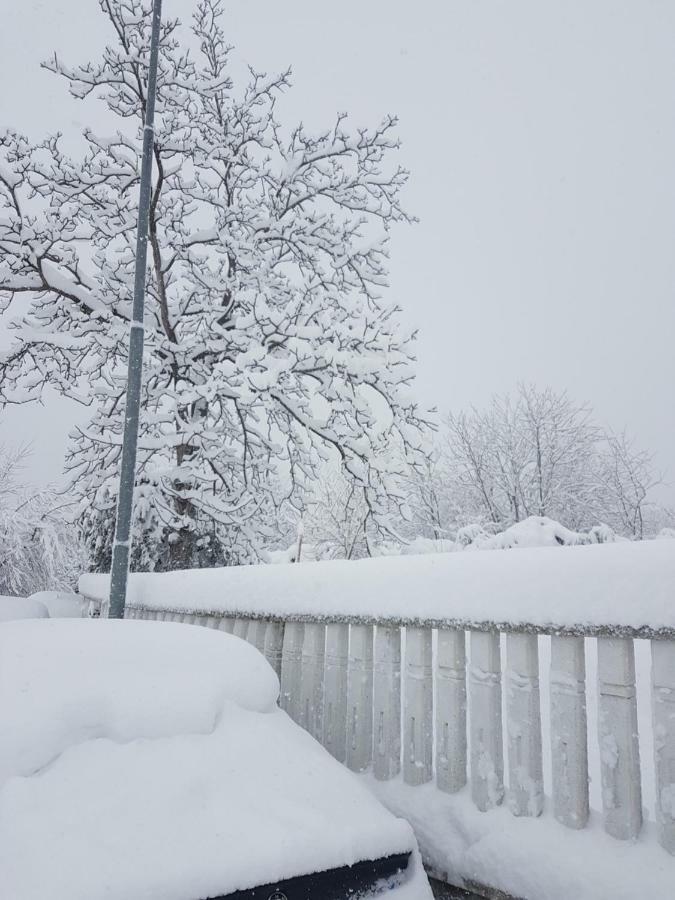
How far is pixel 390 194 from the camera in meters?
11.0

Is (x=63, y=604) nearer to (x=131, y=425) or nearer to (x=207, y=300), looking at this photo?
(x=131, y=425)

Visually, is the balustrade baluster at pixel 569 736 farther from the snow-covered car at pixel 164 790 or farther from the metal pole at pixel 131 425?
the metal pole at pixel 131 425

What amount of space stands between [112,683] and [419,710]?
50.9 inches

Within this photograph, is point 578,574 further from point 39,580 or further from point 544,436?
point 39,580

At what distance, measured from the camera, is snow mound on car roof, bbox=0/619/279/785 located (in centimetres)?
166

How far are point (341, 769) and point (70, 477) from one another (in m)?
8.50

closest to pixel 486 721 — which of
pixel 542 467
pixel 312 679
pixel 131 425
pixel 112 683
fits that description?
pixel 312 679

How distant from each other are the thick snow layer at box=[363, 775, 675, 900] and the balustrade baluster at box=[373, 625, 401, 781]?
0.42 ft

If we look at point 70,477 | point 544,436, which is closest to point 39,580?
point 70,477

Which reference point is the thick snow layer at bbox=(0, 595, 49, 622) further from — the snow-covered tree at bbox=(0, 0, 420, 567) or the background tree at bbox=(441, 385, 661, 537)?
the background tree at bbox=(441, 385, 661, 537)

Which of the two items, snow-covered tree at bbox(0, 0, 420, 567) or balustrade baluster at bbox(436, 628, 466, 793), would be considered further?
snow-covered tree at bbox(0, 0, 420, 567)

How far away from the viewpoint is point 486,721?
7.46 feet

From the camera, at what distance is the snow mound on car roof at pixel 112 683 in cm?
166

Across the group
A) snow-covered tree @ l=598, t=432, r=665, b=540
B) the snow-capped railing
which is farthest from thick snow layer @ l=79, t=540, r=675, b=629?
snow-covered tree @ l=598, t=432, r=665, b=540
